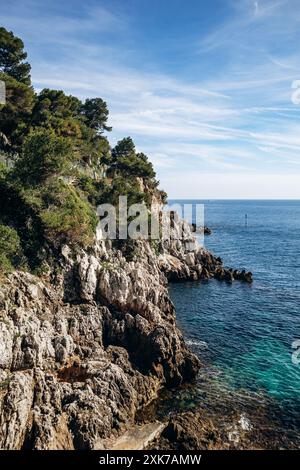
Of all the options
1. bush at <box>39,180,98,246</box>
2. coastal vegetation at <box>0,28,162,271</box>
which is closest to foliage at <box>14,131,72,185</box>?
coastal vegetation at <box>0,28,162,271</box>

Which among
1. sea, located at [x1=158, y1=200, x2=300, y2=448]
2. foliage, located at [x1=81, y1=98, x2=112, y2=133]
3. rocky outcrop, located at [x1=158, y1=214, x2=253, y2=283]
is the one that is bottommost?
sea, located at [x1=158, y1=200, x2=300, y2=448]

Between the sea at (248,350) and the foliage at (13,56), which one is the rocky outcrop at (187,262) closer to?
the sea at (248,350)

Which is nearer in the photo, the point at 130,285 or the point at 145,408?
the point at 145,408

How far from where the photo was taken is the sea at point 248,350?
28.7 m

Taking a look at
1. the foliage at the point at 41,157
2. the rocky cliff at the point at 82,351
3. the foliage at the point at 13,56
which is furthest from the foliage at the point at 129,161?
the foliage at the point at 41,157

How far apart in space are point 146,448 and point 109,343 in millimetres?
12868

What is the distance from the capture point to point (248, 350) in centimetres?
3934

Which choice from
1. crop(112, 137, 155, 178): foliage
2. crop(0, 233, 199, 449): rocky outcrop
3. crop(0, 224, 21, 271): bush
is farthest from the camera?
Answer: crop(112, 137, 155, 178): foliage

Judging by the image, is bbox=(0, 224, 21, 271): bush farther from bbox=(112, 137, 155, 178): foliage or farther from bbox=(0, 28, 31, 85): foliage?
bbox=(112, 137, 155, 178): foliage

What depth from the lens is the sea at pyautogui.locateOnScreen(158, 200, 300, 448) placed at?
28734 mm

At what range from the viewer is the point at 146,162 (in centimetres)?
8262
